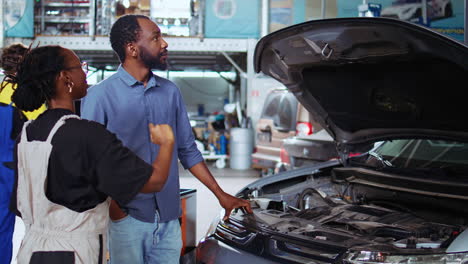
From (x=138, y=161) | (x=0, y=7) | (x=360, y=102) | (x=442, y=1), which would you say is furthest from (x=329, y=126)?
(x=0, y=7)

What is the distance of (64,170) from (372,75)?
2017 mm

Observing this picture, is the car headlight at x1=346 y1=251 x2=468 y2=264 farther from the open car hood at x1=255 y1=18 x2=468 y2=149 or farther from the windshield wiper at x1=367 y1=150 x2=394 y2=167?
the windshield wiper at x1=367 y1=150 x2=394 y2=167

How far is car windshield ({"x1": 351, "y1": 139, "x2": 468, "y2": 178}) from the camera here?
9.68 ft

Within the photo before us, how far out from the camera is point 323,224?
268 cm

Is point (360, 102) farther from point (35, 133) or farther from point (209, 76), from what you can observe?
point (209, 76)

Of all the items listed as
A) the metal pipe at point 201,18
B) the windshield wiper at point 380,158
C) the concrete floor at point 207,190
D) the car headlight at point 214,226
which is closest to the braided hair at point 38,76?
the car headlight at point 214,226

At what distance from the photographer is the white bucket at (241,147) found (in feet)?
35.2

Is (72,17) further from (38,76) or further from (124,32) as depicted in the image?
(38,76)

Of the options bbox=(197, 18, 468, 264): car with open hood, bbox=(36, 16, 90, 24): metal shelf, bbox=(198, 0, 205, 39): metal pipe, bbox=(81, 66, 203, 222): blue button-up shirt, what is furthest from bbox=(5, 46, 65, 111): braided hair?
bbox=(36, 16, 90, 24): metal shelf

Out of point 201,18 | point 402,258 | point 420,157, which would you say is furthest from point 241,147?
point 402,258

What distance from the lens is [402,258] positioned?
2.04 meters

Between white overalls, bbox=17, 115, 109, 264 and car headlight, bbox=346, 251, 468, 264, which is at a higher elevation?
white overalls, bbox=17, 115, 109, 264

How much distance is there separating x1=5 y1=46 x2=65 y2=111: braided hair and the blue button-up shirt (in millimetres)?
497

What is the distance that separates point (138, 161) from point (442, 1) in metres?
11.3
